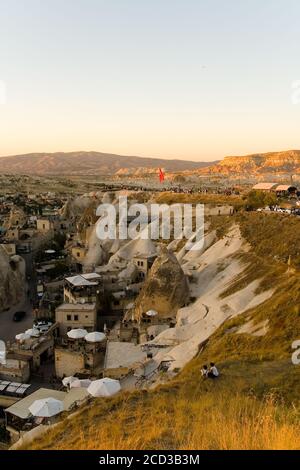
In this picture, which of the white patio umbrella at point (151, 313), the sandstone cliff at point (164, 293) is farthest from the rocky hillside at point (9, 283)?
the white patio umbrella at point (151, 313)

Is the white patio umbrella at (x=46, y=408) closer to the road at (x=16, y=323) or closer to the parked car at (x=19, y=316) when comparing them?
the road at (x=16, y=323)

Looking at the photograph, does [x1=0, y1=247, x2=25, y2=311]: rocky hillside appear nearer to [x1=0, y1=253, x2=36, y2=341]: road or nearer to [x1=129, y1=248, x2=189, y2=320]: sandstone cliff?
[x1=0, y1=253, x2=36, y2=341]: road

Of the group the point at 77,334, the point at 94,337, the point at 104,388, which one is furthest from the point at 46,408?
the point at 77,334

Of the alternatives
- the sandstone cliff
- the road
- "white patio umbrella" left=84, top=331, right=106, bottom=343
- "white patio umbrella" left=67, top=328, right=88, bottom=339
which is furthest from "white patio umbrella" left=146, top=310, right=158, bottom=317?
the road

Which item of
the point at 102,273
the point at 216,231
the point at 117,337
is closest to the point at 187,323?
the point at 117,337

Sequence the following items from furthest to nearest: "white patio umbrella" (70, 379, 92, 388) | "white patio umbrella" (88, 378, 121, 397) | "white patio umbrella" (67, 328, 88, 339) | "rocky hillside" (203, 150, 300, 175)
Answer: "rocky hillside" (203, 150, 300, 175) < "white patio umbrella" (67, 328, 88, 339) < "white patio umbrella" (70, 379, 92, 388) < "white patio umbrella" (88, 378, 121, 397)

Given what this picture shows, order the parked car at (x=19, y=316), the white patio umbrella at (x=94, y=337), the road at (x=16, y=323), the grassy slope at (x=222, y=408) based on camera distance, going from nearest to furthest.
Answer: the grassy slope at (x=222, y=408) → the white patio umbrella at (x=94, y=337) → the road at (x=16, y=323) → the parked car at (x=19, y=316)

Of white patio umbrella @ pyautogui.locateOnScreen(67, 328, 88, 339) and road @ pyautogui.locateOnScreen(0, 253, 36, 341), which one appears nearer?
white patio umbrella @ pyautogui.locateOnScreen(67, 328, 88, 339)
